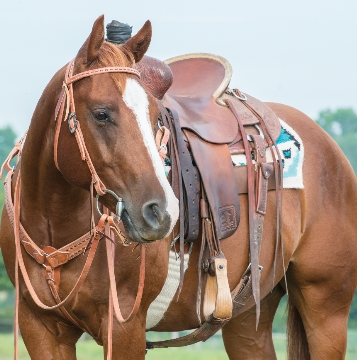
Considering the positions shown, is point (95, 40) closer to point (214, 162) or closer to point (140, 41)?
point (140, 41)

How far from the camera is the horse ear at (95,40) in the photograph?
10.7 feet

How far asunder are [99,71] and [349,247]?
2.44 m

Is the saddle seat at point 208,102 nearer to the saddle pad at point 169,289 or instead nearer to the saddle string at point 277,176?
the saddle string at point 277,176

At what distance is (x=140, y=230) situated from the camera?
3.20 m

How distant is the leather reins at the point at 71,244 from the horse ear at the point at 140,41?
0.58ft

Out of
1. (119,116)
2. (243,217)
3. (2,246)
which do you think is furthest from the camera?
(243,217)

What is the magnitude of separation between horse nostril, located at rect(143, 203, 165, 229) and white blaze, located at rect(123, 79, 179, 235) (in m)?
0.05

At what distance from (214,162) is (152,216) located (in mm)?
1173

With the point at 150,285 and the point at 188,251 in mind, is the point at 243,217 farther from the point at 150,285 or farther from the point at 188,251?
the point at 150,285

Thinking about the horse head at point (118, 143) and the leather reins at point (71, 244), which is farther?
the leather reins at point (71, 244)

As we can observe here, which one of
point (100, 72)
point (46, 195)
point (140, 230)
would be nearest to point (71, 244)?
point (46, 195)

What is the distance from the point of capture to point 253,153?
4.61 m


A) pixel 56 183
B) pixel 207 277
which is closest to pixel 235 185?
pixel 207 277

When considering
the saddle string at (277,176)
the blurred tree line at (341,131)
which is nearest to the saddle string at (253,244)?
the saddle string at (277,176)
